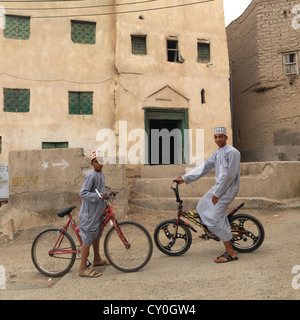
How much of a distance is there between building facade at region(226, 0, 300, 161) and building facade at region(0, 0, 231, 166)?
2.61 metres

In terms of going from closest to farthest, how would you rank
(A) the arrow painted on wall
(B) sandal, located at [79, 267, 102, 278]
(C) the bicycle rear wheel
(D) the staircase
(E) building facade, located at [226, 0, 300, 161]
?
1. (B) sandal, located at [79, 267, 102, 278]
2. (C) the bicycle rear wheel
3. (A) the arrow painted on wall
4. (D) the staircase
5. (E) building facade, located at [226, 0, 300, 161]

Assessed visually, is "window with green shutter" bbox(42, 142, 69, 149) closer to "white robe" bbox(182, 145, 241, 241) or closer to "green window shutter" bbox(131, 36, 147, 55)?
"green window shutter" bbox(131, 36, 147, 55)

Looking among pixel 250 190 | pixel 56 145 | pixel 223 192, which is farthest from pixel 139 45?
pixel 223 192

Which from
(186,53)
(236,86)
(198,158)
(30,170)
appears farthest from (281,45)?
(30,170)

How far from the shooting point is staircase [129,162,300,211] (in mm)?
8336

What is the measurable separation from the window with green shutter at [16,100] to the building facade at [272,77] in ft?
37.1

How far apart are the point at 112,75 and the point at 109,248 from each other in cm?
1040

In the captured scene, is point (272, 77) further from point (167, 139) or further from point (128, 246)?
point (128, 246)

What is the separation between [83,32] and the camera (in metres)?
12.9

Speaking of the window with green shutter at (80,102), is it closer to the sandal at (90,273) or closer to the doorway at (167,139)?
the doorway at (167,139)

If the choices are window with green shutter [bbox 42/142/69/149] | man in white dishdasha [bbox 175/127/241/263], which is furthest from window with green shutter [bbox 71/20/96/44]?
man in white dishdasha [bbox 175/127/241/263]

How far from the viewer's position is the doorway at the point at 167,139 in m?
13.2

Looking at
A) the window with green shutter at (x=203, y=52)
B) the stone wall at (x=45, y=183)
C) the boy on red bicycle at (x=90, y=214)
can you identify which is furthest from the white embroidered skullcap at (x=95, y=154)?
the window with green shutter at (x=203, y=52)

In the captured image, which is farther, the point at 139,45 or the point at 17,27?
the point at 139,45
